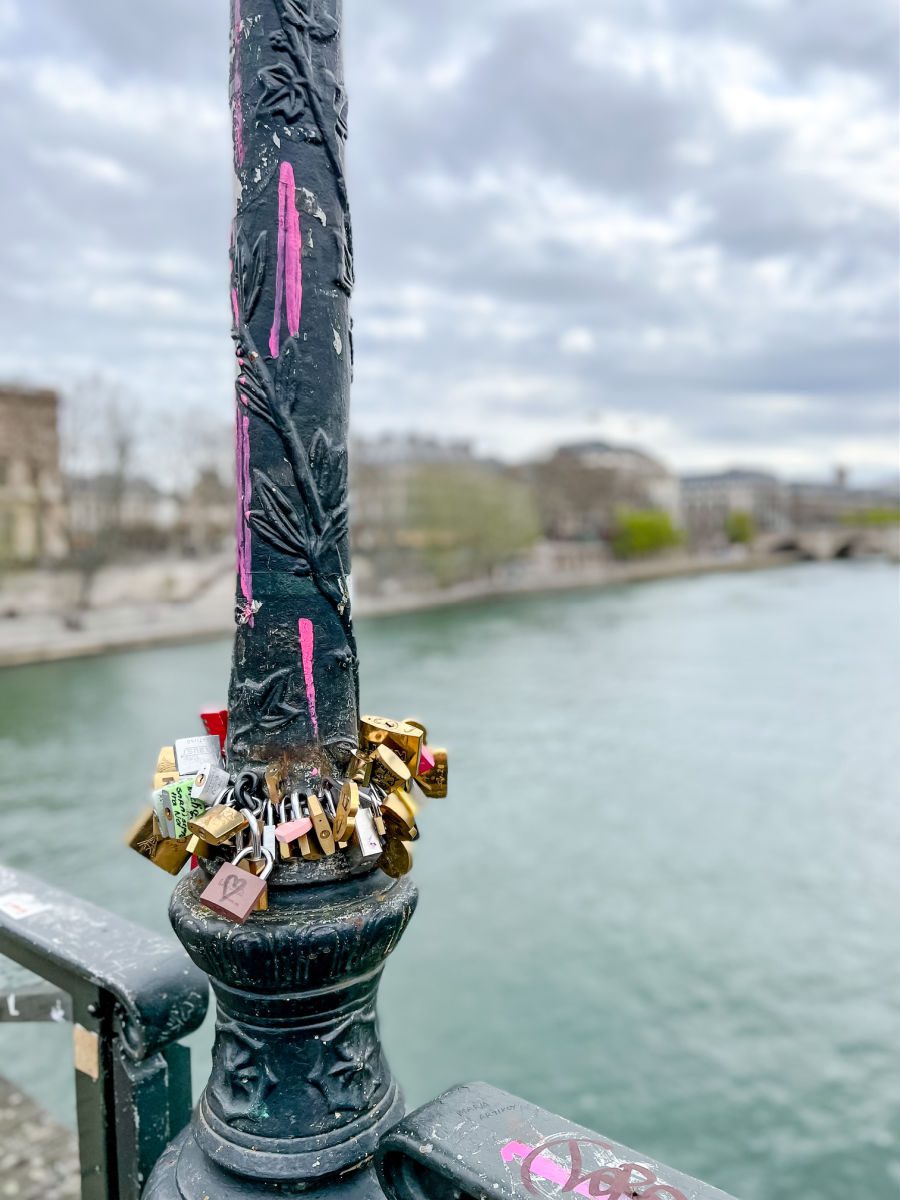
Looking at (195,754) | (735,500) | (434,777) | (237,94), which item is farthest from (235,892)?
(735,500)

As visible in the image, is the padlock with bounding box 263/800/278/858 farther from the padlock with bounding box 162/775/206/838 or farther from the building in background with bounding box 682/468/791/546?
the building in background with bounding box 682/468/791/546

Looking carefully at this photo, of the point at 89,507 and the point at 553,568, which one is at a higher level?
the point at 89,507

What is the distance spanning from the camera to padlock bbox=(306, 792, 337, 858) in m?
1.46

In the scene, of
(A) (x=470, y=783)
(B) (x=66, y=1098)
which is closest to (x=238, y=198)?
(B) (x=66, y=1098)

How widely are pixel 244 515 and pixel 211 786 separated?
1.34 feet

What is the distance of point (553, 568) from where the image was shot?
59.7 m

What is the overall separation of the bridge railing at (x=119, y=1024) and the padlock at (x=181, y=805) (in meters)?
0.55

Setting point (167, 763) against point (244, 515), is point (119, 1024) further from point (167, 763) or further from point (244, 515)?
point (244, 515)

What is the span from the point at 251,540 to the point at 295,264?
1.36 ft

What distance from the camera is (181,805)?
4.95ft

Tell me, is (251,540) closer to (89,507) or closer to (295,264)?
(295,264)

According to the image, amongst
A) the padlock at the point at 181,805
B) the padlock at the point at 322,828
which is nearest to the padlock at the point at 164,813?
the padlock at the point at 181,805

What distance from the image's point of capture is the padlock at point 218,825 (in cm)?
144

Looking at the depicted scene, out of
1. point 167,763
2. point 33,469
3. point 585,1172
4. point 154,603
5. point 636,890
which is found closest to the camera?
point 585,1172
